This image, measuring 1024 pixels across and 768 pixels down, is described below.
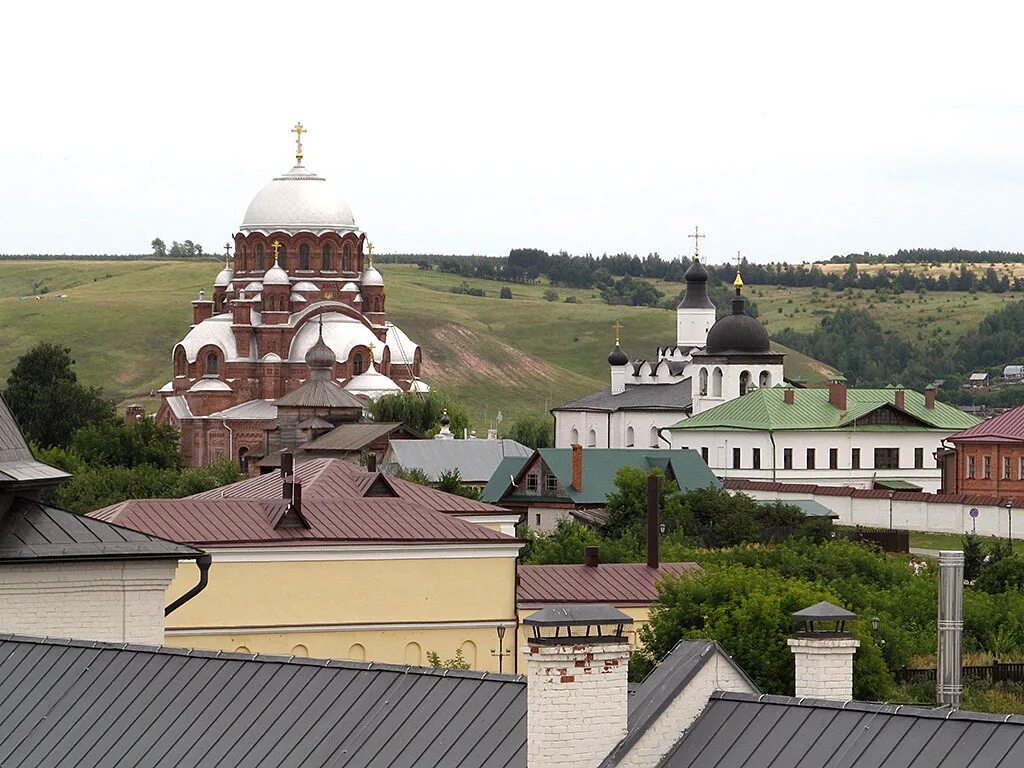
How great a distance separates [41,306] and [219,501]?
11375 centimetres

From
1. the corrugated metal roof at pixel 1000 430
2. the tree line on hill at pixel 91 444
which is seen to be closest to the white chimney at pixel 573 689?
the tree line on hill at pixel 91 444

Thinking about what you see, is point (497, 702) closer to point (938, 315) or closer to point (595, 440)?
point (595, 440)

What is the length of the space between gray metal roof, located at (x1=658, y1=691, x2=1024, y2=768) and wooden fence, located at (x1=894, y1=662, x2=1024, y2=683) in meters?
20.8

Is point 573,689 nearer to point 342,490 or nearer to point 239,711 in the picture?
point 239,711

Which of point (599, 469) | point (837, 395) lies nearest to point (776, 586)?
point (599, 469)

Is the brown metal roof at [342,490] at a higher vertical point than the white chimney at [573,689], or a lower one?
lower

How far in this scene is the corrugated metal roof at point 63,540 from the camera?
15.0 metres

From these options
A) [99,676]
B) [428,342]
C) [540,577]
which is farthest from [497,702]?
[428,342]

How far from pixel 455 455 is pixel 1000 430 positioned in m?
15.1

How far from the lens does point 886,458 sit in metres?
73.1

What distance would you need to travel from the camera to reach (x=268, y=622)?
28.9 metres

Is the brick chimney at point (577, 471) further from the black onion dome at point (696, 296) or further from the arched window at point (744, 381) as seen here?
the black onion dome at point (696, 296)

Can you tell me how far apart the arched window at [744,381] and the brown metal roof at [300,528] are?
51385mm

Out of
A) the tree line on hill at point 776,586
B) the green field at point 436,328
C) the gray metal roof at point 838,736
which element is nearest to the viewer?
the gray metal roof at point 838,736
